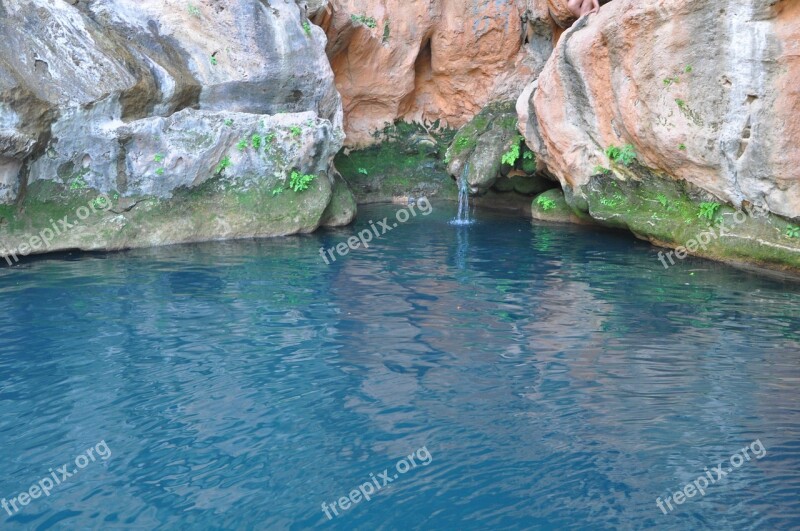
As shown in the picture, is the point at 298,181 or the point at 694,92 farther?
the point at 298,181

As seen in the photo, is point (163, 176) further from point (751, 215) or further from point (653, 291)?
point (751, 215)

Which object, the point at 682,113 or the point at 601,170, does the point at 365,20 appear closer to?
the point at 601,170

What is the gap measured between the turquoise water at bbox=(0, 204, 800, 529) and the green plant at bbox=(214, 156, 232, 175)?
3277 mm

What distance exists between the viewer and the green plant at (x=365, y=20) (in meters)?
18.9

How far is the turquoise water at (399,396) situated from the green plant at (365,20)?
9.43m

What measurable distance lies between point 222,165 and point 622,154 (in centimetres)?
759

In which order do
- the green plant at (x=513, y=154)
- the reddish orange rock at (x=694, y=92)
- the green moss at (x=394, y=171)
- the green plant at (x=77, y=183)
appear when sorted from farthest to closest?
the green moss at (x=394, y=171)
the green plant at (x=513, y=154)
the green plant at (x=77, y=183)
the reddish orange rock at (x=694, y=92)

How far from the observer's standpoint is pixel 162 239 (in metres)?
14.0

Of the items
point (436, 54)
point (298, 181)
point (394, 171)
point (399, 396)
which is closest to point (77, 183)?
point (298, 181)

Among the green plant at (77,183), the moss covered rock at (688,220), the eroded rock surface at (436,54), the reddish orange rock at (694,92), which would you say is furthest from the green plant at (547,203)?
the green plant at (77,183)

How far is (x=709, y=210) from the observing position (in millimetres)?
12430

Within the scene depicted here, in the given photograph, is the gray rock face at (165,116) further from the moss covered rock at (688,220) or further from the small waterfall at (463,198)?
the moss covered rock at (688,220)

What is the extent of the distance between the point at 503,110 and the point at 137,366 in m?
13.7

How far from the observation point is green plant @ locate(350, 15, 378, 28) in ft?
61.9
